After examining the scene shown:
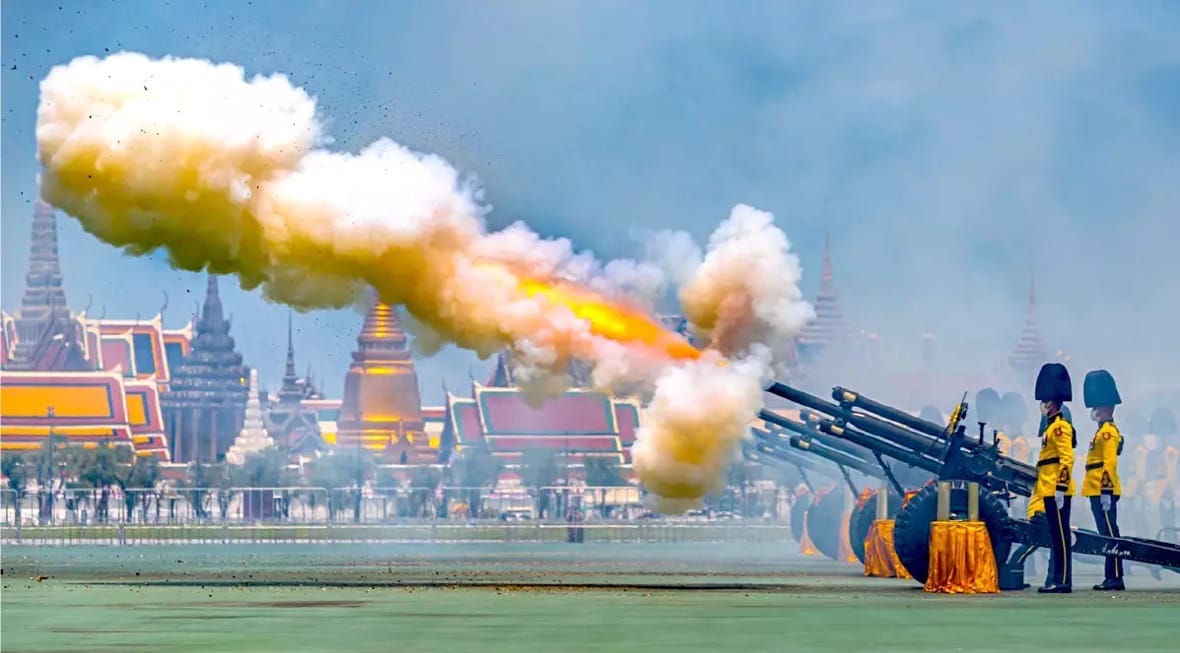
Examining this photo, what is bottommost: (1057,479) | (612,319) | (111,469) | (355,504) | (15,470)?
(1057,479)

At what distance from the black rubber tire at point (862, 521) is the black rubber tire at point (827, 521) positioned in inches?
252

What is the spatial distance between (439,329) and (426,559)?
20.5 meters

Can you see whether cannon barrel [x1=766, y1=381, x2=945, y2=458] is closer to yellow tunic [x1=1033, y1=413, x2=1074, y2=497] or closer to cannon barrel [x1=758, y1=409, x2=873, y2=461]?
yellow tunic [x1=1033, y1=413, x2=1074, y2=497]

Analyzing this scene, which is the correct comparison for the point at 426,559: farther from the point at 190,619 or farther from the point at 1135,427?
the point at 1135,427

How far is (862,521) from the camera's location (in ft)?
177

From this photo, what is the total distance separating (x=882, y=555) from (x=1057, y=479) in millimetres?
7882

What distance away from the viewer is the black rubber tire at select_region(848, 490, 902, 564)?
167ft

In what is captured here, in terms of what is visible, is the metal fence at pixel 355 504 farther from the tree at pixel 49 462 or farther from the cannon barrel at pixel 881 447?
the cannon barrel at pixel 881 447

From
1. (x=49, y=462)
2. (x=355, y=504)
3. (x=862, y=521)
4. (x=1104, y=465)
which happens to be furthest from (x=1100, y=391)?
(x=49, y=462)

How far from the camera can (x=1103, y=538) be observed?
41438 mm

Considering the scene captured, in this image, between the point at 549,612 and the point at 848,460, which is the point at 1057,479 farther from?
the point at 848,460

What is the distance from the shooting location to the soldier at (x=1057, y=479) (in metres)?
40.7

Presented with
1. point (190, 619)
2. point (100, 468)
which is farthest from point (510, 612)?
point (100, 468)

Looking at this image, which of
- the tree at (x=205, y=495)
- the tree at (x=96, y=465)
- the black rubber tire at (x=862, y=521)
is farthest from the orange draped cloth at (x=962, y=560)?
the tree at (x=96, y=465)
